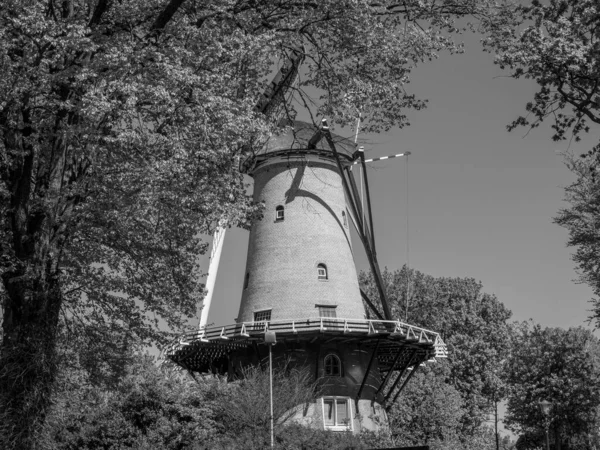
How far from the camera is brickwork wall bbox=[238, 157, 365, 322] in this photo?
32469 mm

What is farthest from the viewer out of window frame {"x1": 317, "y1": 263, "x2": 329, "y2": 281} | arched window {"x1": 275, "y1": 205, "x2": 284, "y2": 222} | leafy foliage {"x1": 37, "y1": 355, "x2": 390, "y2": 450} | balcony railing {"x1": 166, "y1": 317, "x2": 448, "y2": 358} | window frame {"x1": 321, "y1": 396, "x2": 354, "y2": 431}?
arched window {"x1": 275, "y1": 205, "x2": 284, "y2": 222}

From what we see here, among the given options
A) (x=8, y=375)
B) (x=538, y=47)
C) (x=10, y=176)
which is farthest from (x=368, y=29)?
(x=8, y=375)

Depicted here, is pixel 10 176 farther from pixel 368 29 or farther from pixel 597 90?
pixel 597 90

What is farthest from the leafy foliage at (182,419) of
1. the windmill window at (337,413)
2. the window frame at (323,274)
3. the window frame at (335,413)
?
the window frame at (323,274)

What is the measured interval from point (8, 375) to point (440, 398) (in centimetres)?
2997

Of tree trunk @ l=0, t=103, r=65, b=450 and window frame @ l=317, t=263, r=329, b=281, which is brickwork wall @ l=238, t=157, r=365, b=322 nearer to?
window frame @ l=317, t=263, r=329, b=281

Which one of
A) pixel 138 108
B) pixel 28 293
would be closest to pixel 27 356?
pixel 28 293

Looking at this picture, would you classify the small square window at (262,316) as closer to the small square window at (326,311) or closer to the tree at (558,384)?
the small square window at (326,311)

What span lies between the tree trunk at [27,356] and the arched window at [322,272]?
2100 cm

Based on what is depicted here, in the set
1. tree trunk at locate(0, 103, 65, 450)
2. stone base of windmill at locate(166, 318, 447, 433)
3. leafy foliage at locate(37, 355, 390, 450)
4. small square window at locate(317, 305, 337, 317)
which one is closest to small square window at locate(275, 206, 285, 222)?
small square window at locate(317, 305, 337, 317)

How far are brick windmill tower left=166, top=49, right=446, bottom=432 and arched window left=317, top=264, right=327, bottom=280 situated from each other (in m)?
0.03

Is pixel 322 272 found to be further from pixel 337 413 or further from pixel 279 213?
pixel 337 413

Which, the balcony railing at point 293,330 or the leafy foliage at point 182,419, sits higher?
the balcony railing at point 293,330

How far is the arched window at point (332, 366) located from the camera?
105 ft
